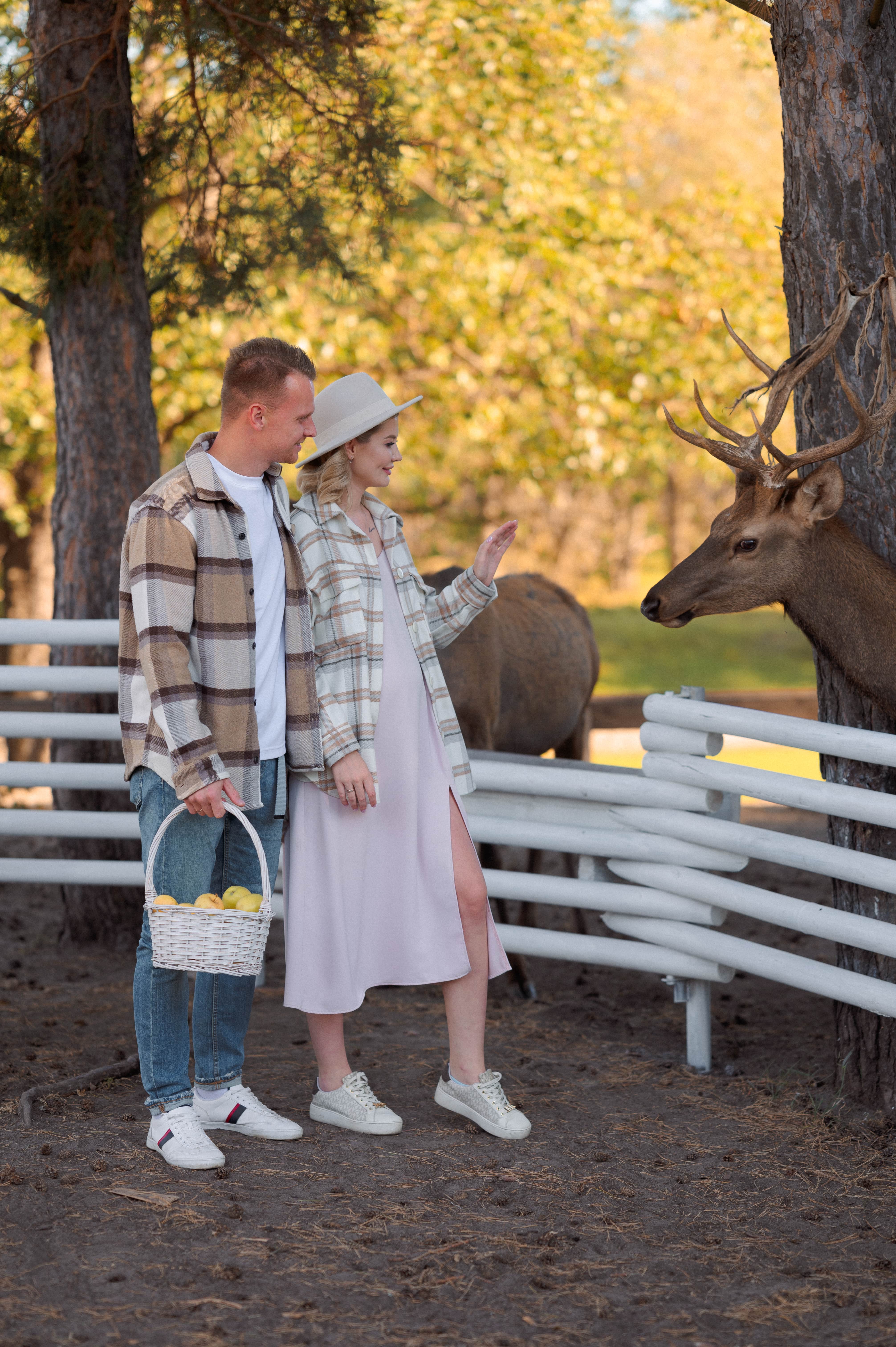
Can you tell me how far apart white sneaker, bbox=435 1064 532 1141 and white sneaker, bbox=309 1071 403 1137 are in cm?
17

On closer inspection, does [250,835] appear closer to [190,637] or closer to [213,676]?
[213,676]

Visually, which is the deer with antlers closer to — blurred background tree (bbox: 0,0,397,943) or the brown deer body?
the brown deer body

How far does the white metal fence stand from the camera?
3770 mm

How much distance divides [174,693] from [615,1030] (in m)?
2.45

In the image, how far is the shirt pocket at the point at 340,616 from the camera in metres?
3.62

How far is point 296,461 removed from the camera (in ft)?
12.5

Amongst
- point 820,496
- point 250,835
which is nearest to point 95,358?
point 250,835

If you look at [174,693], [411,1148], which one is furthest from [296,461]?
[411,1148]

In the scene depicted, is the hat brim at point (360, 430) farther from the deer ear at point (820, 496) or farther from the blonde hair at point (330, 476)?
the deer ear at point (820, 496)

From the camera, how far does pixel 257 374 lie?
343cm

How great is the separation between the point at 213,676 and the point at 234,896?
1.85ft

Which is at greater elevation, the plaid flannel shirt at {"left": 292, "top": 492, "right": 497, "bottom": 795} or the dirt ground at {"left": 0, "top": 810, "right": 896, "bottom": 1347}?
the plaid flannel shirt at {"left": 292, "top": 492, "right": 497, "bottom": 795}

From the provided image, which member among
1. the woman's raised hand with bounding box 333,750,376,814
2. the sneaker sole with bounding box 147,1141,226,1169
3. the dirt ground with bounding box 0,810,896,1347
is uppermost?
the woman's raised hand with bounding box 333,750,376,814

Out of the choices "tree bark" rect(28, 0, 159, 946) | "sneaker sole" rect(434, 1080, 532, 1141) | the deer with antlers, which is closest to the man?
"sneaker sole" rect(434, 1080, 532, 1141)
